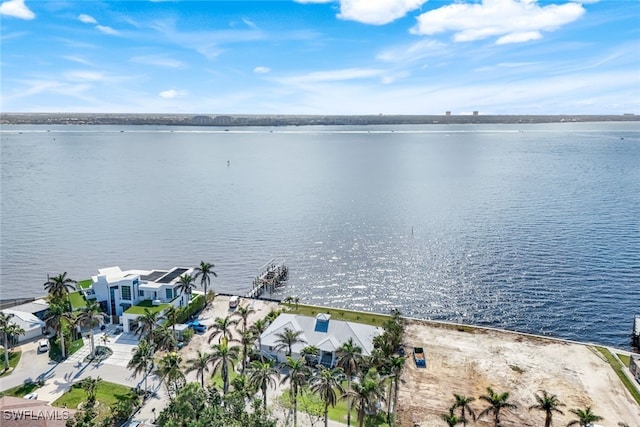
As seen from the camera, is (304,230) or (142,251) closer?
(142,251)

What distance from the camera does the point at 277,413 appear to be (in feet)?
124

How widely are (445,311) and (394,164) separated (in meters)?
142

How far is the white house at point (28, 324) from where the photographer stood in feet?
166

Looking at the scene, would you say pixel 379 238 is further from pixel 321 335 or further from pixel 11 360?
pixel 11 360

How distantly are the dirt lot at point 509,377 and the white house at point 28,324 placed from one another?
1715 inches

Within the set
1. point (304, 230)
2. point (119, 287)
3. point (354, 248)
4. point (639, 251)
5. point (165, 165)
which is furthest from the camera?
point (165, 165)

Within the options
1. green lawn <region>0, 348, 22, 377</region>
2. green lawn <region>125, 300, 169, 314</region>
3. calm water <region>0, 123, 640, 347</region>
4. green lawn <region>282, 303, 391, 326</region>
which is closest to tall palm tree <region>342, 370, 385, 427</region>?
green lawn <region>282, 303, 391, 326</region>

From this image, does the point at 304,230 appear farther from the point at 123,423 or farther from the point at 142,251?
the point at 123,423

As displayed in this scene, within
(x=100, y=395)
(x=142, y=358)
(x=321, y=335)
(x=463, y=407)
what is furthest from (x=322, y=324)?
(x=100, y=395)

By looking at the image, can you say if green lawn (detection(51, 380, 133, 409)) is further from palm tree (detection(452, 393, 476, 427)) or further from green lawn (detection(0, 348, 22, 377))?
palm tree (detection(452, 393, 476, 427))

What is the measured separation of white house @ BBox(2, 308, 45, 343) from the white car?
306 cm

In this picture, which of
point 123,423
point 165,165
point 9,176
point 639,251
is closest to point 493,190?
point 639,251

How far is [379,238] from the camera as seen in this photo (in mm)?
89750

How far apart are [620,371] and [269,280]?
47947mm
